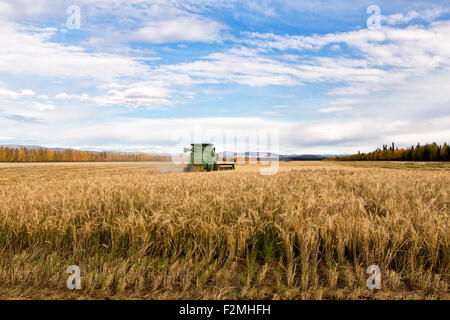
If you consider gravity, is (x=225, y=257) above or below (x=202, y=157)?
below

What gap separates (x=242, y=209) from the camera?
4.41m

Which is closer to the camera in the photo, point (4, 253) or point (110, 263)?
point (110, 263)

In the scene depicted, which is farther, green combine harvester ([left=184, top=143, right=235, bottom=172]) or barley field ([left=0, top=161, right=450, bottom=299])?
green combine harvester ([left=184, top=143, right=235, bottom=172])

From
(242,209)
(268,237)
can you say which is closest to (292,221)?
(268,237)

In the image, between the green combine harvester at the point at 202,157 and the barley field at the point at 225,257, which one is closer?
the barley field at the point at 225,257

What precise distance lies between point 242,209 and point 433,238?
2.47 metres

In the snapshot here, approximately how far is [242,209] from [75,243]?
2427mm

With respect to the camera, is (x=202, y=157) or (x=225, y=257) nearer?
(x=225, y=257)

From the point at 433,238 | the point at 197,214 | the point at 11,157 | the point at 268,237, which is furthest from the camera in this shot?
the point at 11,157

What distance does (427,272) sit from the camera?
271 cm
